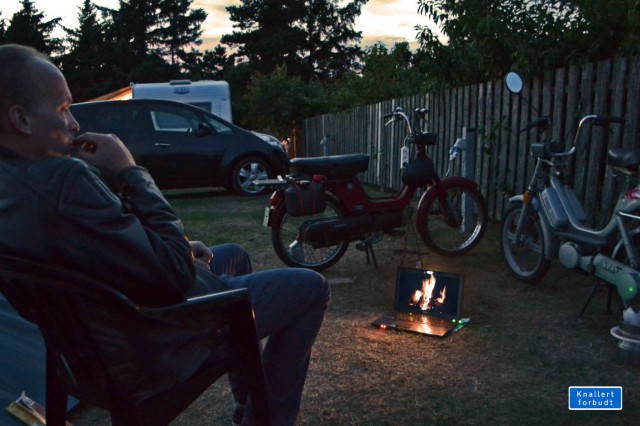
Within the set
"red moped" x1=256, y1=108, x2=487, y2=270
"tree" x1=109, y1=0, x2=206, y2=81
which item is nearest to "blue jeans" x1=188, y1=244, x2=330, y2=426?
"red moped" x1=256, y1=108, x2=487, y2=270

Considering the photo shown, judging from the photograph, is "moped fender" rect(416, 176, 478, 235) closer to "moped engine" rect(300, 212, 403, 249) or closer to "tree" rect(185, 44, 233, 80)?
"moped engine" rect(300, 212, 403, 249)

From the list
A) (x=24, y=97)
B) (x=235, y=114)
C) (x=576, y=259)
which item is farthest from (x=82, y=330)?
(x=235, y=114)

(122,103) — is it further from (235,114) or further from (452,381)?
(235,114)

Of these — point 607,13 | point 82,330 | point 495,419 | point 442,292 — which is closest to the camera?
point 82,330

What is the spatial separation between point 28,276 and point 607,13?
548 centimetres

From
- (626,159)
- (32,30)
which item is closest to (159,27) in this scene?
(32,30)

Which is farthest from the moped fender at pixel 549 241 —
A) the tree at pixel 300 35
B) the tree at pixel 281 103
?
the tree at pixel 300 35

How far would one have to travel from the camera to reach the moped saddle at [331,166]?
4.61 meters

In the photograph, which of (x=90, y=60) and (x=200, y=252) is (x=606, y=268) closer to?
(x=200, y=252)

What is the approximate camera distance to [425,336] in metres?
3.29

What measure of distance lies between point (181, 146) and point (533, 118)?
612cm

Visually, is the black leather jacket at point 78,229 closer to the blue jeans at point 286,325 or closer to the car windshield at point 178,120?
the blue jeans at point 286,325

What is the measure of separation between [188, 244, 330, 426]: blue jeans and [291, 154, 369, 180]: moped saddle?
272cm

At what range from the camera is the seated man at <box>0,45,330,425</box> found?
1.26 metres
